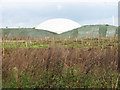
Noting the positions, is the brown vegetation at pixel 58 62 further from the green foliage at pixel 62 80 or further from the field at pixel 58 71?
the green foliage at pixel 62 80

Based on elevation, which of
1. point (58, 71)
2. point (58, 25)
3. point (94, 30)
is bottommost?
point (58, 71)

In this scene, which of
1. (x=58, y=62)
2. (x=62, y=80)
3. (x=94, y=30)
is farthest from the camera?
(x=94, y=30)

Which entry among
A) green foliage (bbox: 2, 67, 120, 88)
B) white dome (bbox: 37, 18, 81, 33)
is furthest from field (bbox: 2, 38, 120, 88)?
white dome (bbox: 37, 18, 81, 33)

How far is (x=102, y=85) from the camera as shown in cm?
266

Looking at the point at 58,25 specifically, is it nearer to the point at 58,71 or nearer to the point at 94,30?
the point at 94,30

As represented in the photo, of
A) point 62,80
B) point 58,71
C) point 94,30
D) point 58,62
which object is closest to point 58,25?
point 94,30

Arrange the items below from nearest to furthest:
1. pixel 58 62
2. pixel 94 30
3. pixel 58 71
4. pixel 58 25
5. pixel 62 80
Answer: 1. pixel 62 80
2. pixel 58 71
3. pixel 58 62
4. pixel 94 30
5. pixel 58 25

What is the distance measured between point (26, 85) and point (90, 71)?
132cm

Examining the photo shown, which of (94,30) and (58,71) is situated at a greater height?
(94,30)

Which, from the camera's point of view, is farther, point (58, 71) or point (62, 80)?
point (58, 71)

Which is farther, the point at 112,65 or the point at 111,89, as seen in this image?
the point at 112,65

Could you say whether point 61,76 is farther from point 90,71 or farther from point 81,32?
point 81,32

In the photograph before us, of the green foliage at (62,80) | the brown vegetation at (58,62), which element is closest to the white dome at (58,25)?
the brown vegetation at (58,62)

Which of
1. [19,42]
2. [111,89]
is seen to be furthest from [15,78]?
[19,42]
